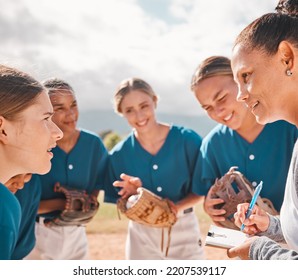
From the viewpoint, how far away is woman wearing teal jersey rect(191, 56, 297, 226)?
2.36 metres

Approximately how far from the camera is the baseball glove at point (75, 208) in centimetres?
276

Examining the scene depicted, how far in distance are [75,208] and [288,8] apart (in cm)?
175

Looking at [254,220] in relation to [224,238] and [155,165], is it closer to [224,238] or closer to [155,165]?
[224,238]

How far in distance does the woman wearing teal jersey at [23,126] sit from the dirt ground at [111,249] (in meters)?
3.68

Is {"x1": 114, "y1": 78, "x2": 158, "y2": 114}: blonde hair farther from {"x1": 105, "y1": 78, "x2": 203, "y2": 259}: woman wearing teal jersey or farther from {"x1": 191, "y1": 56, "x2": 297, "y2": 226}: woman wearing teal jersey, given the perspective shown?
{"x1": 191, "y1": 56, "x2": 297, "y2": 226}: woman wearing teal jersey

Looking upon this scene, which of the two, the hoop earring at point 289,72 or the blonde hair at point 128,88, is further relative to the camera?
the blonde hair at point 128,88

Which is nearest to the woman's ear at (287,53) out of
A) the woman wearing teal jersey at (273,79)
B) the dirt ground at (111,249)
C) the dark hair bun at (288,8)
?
the woman wearing teal jersey at (273,79)

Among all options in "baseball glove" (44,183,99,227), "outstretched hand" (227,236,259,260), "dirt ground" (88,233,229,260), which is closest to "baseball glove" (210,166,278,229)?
"outstretched hand" (227,236,259,260)

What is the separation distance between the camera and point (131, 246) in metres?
3.00

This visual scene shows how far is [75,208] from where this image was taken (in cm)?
278

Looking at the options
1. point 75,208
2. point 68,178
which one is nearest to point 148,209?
point 75,208

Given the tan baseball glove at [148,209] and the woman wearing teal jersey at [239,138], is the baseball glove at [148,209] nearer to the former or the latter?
the tan baseball glove at [148,209]

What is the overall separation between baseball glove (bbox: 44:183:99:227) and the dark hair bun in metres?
1.66
